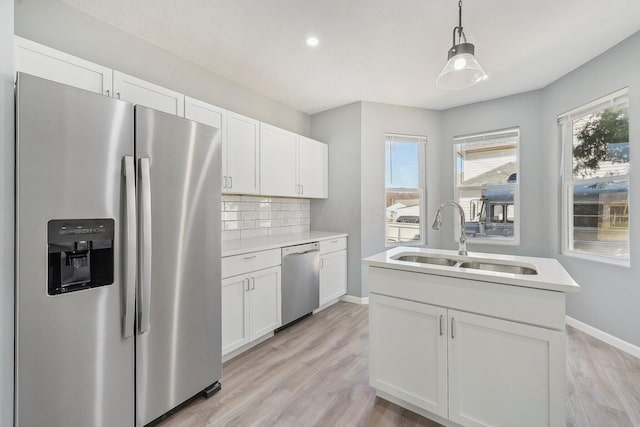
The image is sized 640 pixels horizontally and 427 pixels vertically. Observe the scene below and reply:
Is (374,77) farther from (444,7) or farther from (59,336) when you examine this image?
(59,336)

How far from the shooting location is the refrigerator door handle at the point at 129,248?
1435 mm

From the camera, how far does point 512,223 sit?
Result: 12.1 feet

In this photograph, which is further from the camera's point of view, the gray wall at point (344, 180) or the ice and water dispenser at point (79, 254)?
the gray wall at point (344, 180)

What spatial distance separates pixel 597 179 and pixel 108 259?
162 inches

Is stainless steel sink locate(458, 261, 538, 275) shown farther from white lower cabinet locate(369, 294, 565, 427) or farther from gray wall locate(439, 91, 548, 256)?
gray wall locate(439, 91, 548, 256)

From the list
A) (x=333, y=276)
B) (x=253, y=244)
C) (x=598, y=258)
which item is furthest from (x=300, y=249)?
(x=598, y=258)

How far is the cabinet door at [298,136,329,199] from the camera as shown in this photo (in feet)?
11.8

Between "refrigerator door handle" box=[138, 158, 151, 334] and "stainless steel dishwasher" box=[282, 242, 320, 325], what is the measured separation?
56.1 inches

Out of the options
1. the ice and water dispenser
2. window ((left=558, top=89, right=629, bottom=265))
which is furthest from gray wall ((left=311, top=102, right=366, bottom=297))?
the ice and water dispenser

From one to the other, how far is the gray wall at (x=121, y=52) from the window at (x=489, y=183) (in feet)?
9.52

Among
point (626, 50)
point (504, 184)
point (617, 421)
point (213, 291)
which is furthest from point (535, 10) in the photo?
point (213, 291)

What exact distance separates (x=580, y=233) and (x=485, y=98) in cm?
197

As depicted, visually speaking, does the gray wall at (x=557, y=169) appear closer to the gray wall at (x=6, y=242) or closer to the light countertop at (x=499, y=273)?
the light countertop at (x=499, y=273)

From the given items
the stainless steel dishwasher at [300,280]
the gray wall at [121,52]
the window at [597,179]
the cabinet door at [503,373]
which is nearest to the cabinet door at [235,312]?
the stainless steel dishwasher at [300,280]
